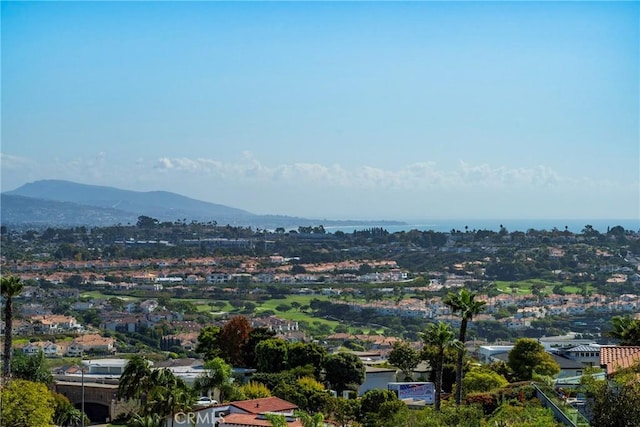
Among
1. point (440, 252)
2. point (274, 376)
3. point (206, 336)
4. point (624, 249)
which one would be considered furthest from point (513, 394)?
point (440, 252)

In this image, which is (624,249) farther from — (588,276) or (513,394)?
(513,394)

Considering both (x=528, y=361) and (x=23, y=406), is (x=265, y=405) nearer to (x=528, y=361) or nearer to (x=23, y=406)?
(x=23, y=406)

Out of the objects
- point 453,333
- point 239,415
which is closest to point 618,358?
point 453,333

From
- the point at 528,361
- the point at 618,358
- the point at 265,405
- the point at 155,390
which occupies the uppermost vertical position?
the point at 618,358

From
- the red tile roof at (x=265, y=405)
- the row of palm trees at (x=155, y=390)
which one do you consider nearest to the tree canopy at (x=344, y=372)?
the red tile roof at (x=265, y=405)

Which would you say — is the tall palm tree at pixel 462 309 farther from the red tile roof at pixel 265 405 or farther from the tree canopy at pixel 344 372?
the tree canopy at pixel 344 372

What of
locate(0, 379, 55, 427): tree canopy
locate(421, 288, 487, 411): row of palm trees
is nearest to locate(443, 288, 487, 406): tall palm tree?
locate(421, 288, 487, 411): row of palm trees
